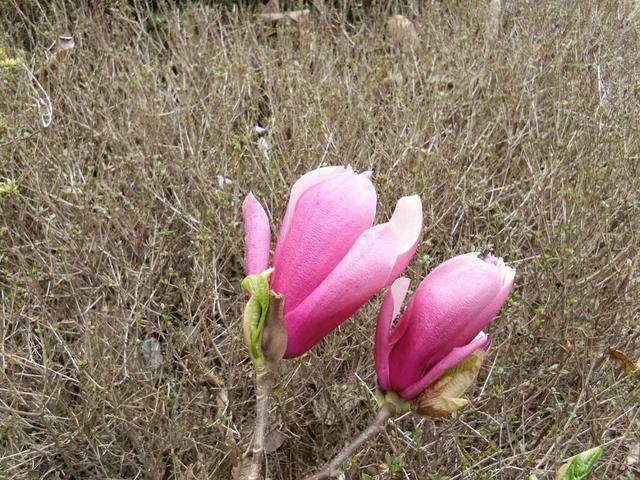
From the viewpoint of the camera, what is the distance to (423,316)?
505mm

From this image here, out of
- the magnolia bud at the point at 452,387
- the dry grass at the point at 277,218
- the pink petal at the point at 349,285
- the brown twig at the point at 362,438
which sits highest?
the pink petal at the point at 349,285

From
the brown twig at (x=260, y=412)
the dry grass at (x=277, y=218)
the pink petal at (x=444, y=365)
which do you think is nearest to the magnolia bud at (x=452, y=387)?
the pink petal at (x=444, y=365)

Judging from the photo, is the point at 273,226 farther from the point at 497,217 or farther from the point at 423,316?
the point at 423,316

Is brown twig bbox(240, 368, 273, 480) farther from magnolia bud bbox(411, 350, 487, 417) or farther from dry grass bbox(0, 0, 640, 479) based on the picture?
dry grass bbox(0, 0, 640, 479)

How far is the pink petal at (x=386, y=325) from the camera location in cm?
52

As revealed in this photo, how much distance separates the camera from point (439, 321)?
0.50 m

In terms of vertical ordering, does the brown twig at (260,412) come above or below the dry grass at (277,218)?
above

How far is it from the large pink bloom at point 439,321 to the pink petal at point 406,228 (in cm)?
4

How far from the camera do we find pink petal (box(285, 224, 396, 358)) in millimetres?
458

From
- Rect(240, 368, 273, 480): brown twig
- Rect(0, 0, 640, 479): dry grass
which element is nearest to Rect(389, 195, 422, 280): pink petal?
Rect(240, 368, 273, 480): brown twig

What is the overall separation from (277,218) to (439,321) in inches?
45.0

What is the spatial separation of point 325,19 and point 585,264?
1580mm

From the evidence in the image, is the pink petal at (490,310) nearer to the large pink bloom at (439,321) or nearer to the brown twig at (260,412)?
the large pink bloom at (439,321)

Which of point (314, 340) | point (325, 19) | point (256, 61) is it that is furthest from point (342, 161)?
point (314, 340)
